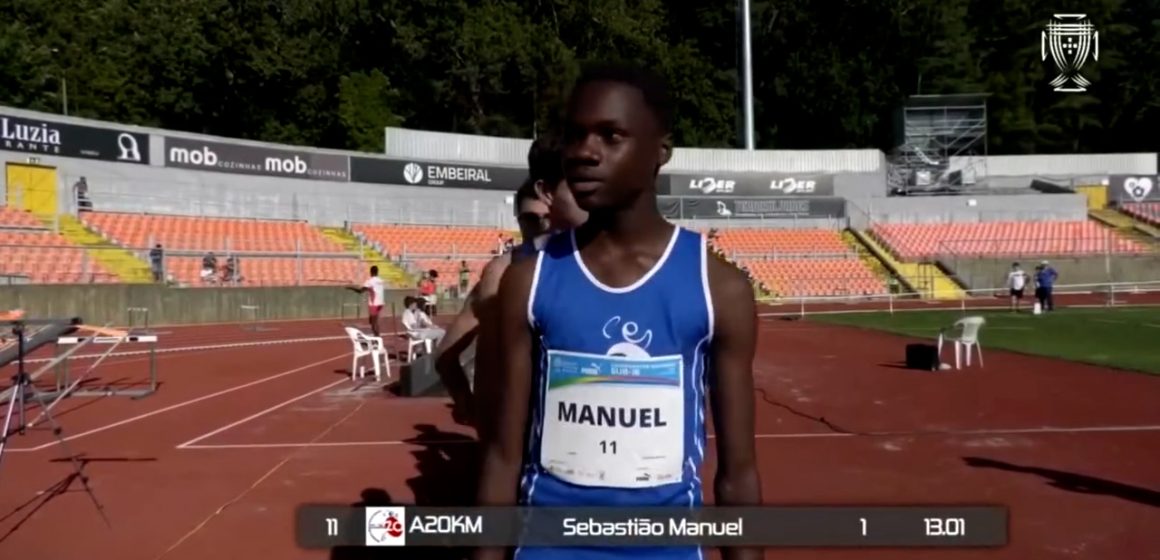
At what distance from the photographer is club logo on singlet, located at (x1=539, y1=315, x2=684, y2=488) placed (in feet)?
7.62

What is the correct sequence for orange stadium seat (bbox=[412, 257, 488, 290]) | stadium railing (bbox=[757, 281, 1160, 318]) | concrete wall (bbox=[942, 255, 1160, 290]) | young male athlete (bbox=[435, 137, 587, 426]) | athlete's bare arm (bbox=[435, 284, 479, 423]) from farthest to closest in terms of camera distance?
concrete wall (bbox=[942, 255, 1160, 290]), orange stadium seat (bbox=[412, 257, 488, 290]), stadium railing (bbox=[757, 281, 1160, 318]), athlete's bare arm (bbox=[435, 284, 479, 423]), young male athlete (bbox=[435, 137, 587, 426])

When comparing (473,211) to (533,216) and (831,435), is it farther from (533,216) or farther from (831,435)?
(533,216)

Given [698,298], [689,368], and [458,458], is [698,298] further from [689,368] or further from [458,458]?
[458,458]

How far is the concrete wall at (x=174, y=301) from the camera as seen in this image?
28.2 metres

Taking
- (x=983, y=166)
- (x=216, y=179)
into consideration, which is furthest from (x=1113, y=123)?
(x=216, y=179)

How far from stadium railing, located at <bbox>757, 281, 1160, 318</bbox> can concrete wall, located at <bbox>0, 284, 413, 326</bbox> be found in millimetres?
16286

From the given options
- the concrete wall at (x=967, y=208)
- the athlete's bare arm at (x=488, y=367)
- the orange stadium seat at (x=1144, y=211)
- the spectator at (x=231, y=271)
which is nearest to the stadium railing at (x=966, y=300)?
the concrete wall at (x=967, y=208)

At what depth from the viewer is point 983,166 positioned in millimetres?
61781

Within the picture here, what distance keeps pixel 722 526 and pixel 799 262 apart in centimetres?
4855

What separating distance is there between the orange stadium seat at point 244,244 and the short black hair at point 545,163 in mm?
32854

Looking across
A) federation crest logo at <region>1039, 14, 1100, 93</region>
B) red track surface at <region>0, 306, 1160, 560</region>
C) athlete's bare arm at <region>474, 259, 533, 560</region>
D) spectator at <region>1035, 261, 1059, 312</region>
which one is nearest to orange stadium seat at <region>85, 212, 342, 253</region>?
red track surface at <region>0, 306, 1160, 560</region>

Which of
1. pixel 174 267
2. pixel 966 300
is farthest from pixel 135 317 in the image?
pixel 966 300

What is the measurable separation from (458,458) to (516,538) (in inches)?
318

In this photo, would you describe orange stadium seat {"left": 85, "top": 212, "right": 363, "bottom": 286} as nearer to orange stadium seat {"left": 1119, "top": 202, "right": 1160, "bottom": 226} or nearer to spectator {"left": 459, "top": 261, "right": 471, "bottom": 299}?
spectator {"left": 459, "top": 261, "right": 471, "bottom": 299}
